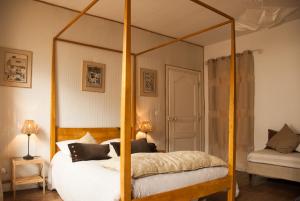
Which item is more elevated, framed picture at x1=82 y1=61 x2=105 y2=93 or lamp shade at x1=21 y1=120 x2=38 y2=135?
framed picture at x1=82 y1=61 x2=105 y2=93

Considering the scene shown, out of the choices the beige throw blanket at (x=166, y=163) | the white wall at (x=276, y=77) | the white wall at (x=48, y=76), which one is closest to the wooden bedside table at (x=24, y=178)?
the white wall at (x=48, y=76)

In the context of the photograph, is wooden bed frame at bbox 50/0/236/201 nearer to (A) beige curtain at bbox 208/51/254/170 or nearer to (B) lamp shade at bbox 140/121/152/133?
(B) lamp shade at bbox 140/121/152/133

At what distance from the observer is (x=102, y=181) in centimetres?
245

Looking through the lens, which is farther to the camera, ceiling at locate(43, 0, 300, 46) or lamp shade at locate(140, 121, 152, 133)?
lamp shade at locate(140, 121, 152, 133)

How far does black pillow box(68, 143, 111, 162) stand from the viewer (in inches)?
132

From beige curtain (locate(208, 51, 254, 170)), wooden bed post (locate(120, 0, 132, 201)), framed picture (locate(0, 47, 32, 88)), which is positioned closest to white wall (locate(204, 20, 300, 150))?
beige curtain (locate(208, 51, 254, 170))

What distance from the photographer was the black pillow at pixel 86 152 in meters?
3.35

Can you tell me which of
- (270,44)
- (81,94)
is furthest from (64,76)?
(270,44)

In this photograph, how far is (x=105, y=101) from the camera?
459cm

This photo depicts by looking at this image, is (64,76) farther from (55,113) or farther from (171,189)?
(171,189)

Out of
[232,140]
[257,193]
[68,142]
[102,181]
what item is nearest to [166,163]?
[102,181]

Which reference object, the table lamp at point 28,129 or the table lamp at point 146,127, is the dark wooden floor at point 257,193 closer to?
the table lamp at point 28,129

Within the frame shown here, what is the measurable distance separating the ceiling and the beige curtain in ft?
2.54

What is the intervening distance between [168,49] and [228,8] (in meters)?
1.76
